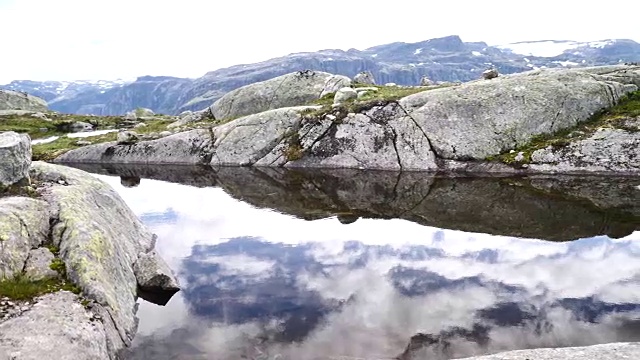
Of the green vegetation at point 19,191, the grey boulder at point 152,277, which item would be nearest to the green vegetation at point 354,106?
the grey boulder at point 152,277

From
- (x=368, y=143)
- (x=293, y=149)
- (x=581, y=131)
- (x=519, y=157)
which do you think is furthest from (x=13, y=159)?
(x=581, y=131)

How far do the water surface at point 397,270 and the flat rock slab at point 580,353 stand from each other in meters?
1.41

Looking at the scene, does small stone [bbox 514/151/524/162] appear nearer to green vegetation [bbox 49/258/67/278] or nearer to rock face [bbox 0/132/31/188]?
rock face [bbox 0/132/31/188]

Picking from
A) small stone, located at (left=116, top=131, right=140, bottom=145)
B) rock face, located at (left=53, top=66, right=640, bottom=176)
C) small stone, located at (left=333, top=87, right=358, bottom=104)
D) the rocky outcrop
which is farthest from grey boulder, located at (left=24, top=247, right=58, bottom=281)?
small stone, located at (left=116, top=131, right=140, bottom=145)

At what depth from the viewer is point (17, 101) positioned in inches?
6531

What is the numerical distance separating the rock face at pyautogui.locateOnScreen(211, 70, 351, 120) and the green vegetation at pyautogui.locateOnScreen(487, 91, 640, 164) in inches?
1458

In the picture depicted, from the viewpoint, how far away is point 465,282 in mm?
24125

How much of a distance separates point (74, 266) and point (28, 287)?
1.80m

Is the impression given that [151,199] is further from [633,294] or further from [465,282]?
[633,294]

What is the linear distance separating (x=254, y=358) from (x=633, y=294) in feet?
58.5

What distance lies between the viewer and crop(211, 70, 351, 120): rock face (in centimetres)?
8456

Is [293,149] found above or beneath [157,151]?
above

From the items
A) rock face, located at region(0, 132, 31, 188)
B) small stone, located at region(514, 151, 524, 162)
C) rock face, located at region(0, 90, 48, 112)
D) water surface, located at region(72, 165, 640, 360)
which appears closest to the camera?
water surface, located at region(72, 165, 640, 360)

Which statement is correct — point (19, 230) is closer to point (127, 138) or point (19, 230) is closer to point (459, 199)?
point (459, 199)
